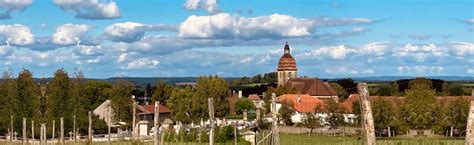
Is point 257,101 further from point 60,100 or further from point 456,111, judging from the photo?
point 456,111

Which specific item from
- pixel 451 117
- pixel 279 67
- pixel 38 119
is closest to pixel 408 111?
pixel 451 117

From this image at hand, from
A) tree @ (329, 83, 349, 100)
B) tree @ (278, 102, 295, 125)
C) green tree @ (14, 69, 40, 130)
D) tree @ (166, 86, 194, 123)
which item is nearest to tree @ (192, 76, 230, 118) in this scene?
tree @ (166, 86, 194, 123)

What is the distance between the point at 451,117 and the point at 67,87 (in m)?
25.6

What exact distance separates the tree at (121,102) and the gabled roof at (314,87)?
1719 inches

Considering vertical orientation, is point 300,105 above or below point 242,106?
above

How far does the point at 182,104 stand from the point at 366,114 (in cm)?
5705

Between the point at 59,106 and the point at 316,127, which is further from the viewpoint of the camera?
the point at 316,127

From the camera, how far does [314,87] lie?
339 feet

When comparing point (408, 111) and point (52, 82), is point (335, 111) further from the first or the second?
point (408, 111)

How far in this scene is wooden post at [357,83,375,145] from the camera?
34.0 ft

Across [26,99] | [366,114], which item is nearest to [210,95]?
[26,99]

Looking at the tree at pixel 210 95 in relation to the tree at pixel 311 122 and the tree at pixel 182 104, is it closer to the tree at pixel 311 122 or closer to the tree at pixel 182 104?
the tree at pixel 182 104

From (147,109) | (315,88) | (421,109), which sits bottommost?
(147,109)

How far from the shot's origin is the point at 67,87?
154 feet
